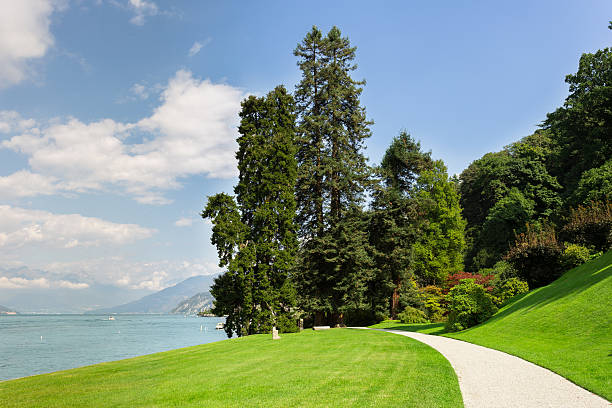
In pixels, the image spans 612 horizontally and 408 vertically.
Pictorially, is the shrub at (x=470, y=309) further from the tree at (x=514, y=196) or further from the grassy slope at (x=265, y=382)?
the tree at (x=514, y=196)

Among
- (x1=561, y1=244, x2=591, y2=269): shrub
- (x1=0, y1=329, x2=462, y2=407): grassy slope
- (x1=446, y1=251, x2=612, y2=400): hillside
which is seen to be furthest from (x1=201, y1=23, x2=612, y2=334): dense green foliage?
(x1=0, y1=329, x2=462, y2=407): grassy slope

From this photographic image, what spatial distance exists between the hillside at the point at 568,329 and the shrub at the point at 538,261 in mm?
1656

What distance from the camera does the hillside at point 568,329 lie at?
8484 millimetres

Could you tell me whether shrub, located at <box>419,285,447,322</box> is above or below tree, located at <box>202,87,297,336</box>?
below

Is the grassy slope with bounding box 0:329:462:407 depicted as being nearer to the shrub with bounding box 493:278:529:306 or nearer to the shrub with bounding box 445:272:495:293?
the shrub with bounding box 493:278:529:306

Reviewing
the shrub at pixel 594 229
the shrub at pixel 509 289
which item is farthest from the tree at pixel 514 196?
the shrub at pixel 509 289

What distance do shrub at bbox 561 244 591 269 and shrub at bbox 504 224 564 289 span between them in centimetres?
24

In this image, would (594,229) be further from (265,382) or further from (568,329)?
(265,382)

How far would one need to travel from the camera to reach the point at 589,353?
938 cm

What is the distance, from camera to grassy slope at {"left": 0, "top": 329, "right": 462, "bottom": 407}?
7293mm

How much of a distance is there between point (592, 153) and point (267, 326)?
31.2 m

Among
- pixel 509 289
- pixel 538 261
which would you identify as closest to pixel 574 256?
pixel 538 261

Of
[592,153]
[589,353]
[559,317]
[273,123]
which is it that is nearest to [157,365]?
[589,353]

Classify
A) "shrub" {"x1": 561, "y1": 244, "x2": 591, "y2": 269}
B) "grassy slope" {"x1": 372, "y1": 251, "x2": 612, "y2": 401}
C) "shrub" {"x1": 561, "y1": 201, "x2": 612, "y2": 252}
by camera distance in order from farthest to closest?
"shrub" {"x1": 561, "y1": 201, "x2": 612, "y2": 252}, "shrub" {"x1": 561, "y1": 244, "x2": 591, "y2": 269}, "grassy slope" {"x1": 372, "y1": 251, "x2": 612, "y2": 401}
